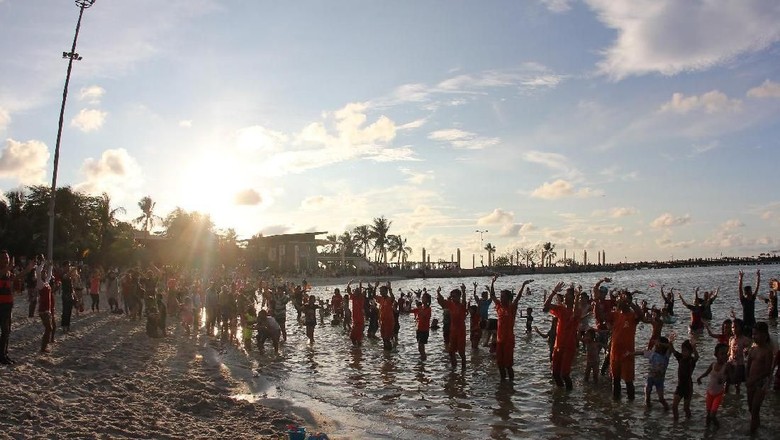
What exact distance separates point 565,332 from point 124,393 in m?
7.66

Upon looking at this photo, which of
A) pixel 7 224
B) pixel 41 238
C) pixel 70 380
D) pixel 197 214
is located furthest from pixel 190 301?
pixel 197 214

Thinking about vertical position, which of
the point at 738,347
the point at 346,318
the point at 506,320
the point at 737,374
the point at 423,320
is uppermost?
the point at 506,320

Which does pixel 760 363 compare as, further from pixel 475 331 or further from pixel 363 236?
pixel 363 236

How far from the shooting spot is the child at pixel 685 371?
9.42 metres

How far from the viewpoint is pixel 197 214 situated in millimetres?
74562

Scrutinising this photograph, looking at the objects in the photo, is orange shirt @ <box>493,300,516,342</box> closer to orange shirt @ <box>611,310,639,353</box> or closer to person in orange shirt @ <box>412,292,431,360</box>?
orange shirt @ <box>611,310,639,353</box>

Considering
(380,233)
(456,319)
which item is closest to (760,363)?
(456,319)

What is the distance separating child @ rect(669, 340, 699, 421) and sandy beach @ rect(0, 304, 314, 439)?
6.07 metres

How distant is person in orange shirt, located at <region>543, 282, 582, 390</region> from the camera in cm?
1087

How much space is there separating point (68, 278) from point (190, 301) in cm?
471

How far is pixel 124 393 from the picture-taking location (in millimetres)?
9836

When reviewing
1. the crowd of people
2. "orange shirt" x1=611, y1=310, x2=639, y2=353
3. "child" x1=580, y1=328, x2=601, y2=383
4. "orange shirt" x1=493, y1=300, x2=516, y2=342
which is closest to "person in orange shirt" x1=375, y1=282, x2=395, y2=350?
the crowd of people

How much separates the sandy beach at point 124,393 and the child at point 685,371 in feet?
19.9

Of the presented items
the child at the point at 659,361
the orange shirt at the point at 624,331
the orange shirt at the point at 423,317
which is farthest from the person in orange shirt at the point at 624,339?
the orange shirt at the point at 423,317
